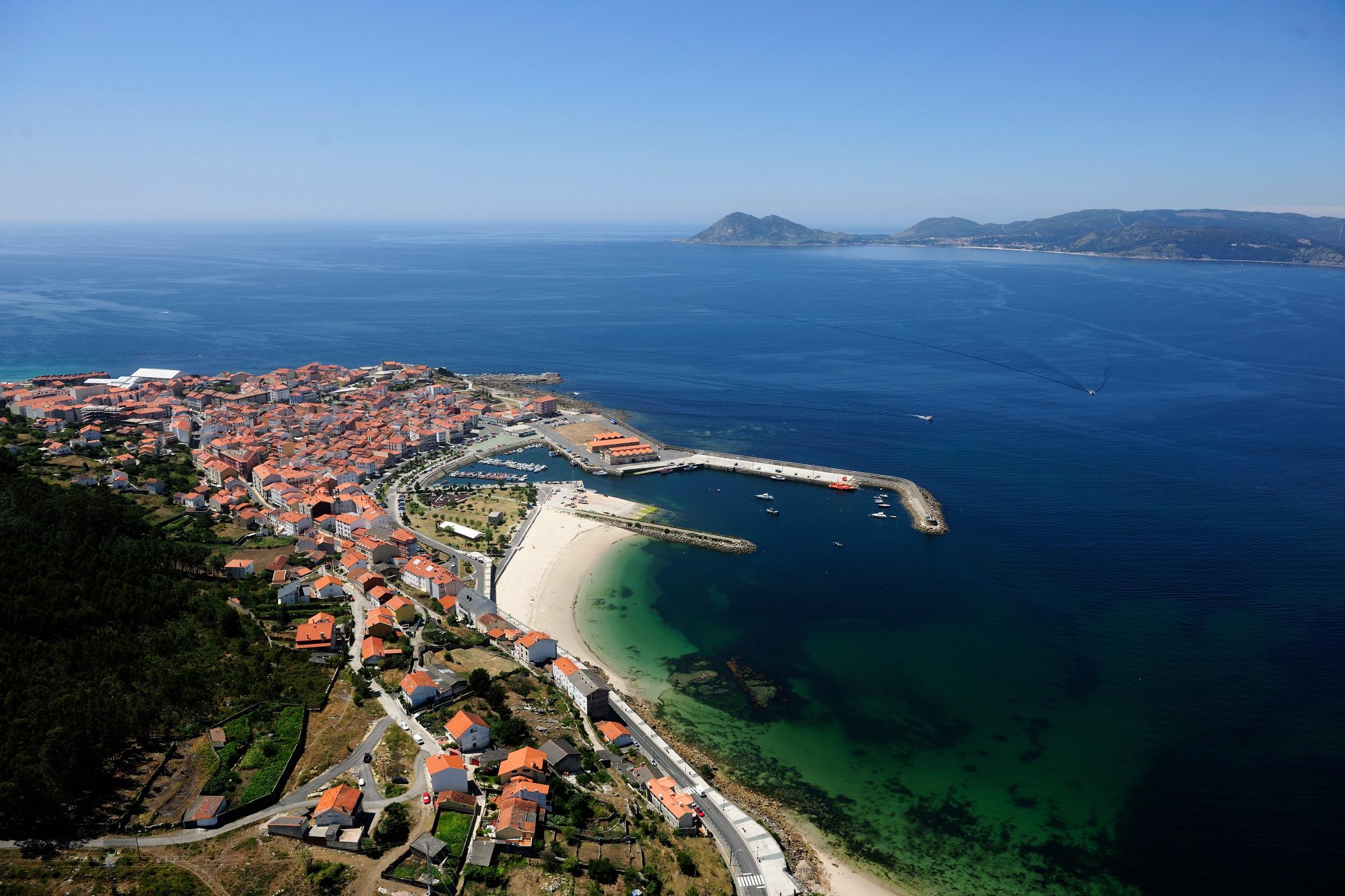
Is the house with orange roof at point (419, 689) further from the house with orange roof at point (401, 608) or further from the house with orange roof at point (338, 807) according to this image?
the house with orange roof at point (401, 608)

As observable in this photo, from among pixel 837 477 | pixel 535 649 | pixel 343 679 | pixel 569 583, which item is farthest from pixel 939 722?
pixel 837 477

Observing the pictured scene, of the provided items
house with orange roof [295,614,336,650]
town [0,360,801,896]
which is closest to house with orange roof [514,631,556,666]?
town [0,360,801,896]

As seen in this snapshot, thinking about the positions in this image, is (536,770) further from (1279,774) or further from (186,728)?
(1279,774)

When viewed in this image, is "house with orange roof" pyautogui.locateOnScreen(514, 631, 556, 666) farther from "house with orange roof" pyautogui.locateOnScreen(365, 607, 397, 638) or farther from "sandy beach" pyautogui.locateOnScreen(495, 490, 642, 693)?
"house with orange roof" pyautogui.locateOnScreen(365, 607, 397, 638)

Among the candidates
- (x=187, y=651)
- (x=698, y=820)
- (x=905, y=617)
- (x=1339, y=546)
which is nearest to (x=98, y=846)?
(x=187, y=651)

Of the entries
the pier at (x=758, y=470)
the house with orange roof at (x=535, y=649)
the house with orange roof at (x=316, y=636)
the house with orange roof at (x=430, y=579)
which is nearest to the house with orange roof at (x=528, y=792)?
the house with orange roof at (x=535, y=649)

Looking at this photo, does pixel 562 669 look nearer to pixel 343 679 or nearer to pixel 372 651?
pixel 372 651
